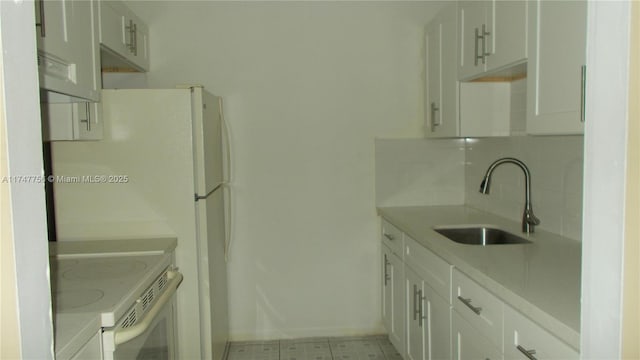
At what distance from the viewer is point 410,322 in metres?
2.67

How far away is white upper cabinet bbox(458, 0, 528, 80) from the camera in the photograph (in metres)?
1.94

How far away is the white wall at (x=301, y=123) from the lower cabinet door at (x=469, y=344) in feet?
4.86

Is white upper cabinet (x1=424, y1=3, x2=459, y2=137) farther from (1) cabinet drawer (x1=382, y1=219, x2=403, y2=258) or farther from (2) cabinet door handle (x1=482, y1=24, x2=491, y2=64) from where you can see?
(1) cabinet drawer (x1=382, y1=219, x2=403, y2=258)

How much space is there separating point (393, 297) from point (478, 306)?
140 centimetres

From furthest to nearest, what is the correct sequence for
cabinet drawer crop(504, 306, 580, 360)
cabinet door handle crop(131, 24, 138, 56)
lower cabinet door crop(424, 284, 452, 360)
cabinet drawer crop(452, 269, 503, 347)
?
1. cabinet door handle crop(131, 24, 138, 56)
2. lower cabinet door crop(424, 284, 452, 360)
3. cabinet drawer crop(452, 269, 503, 347)
4. cabinet drawer crop(504, 306, 580, 360)

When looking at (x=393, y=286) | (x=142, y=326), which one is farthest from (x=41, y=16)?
(x=393, y=286)

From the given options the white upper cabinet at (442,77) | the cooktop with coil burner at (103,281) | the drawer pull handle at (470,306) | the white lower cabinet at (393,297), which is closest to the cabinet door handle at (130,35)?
the cooktop with coil burner at (103,281)

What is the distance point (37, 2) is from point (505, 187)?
7.83ft

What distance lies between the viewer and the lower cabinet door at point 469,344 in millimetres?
1596

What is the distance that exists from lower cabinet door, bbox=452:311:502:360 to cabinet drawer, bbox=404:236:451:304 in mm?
127

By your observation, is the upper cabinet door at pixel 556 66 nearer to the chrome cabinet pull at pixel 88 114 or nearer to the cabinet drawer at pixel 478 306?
the cabinet drawer at pixel 478 306

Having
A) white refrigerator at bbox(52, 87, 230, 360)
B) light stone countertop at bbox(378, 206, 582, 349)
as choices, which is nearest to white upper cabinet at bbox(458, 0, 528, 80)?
light stone countertop at bbox(378, 206, 582, 349)

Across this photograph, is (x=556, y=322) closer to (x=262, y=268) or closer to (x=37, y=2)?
(x=37, y=2)

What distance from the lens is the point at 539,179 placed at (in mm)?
2510
